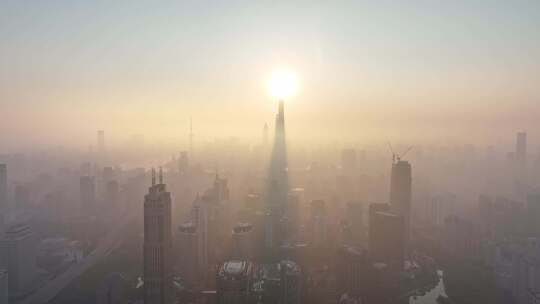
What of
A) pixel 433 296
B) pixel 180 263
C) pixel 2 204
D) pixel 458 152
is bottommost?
pixel 433 296

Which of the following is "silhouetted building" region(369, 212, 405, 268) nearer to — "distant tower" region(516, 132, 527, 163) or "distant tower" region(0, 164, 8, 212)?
"distant tower" region(0, 164, 8, 212)

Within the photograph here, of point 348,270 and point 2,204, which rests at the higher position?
point 2,204

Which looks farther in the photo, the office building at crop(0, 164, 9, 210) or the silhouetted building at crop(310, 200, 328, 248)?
the office building at crop(0, 164, 9, 210)

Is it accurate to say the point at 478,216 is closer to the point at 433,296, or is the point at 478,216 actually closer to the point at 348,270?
the point at 433,296

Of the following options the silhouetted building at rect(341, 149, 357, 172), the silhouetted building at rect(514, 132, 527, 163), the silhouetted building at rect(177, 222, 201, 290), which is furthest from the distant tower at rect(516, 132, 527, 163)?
the silhouetted building at rect(177, 222, 201, 290)

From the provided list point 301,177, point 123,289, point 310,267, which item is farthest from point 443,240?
point 123,289

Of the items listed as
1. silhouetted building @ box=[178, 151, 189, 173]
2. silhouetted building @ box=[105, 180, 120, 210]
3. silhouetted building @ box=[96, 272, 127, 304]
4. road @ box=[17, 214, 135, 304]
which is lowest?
road @ box=[17, 214, 135, 304]
